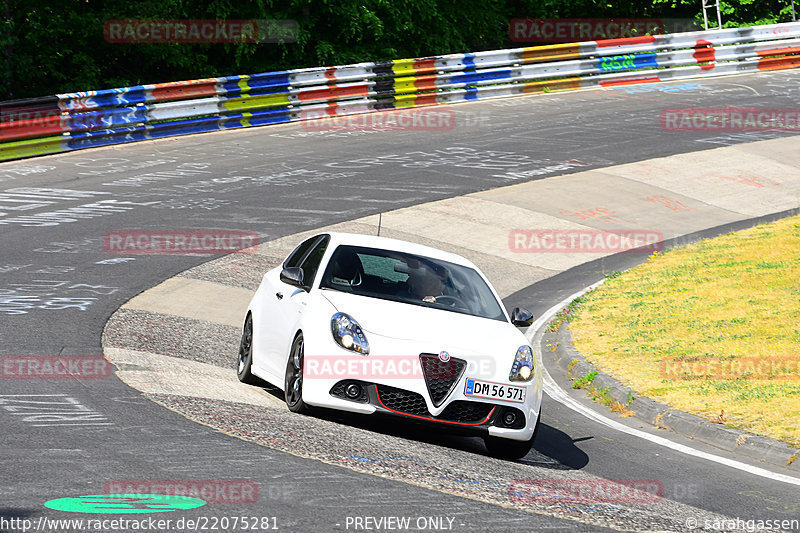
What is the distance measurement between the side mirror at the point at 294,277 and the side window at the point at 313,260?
176mm

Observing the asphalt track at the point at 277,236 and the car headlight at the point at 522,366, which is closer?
the asphalt track at the point at 277,236

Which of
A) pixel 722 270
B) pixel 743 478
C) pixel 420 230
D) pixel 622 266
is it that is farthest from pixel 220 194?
pixel 743 478

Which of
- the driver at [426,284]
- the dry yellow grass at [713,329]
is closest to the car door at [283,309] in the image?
the driver at [426,284]

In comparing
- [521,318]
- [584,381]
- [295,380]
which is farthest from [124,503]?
[584,381]

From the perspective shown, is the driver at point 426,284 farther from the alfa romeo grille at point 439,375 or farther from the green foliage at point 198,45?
the green foliage at point 198,45

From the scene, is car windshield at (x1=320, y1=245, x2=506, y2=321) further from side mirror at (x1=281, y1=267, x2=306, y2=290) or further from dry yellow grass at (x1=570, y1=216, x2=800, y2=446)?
dry yellow grass at (x1=570, y1=216, x2=800, y2=446)

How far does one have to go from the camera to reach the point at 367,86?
26703 mm

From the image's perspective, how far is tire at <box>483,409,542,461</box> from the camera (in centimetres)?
828

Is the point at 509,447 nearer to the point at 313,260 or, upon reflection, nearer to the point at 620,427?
the point at 620,427

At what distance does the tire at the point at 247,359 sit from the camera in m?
9.87

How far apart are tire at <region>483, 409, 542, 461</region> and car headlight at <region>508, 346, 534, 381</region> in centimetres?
41

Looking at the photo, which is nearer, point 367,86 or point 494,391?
point 494,391

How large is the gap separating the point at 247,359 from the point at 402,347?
249 centimetres

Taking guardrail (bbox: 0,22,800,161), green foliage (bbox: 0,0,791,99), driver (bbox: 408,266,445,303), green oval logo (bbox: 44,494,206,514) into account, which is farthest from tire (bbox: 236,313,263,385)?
green foliage (bbox: 0,0,791,99)
